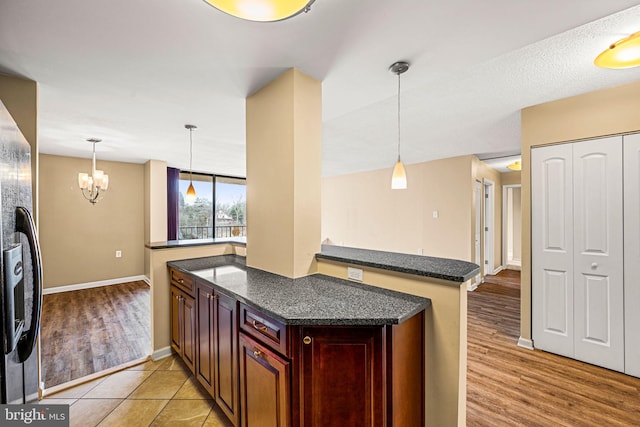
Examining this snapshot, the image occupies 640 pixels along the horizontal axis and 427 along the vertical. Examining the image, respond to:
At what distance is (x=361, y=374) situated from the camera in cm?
119

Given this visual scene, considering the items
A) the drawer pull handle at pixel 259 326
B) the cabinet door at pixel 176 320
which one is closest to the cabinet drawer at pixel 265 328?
the drawer pull handle at pixel 259 326

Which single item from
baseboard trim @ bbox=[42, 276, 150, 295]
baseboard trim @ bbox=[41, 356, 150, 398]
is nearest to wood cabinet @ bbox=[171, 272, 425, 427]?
baseboard trim @ bbox=[41, 356, 150, 398]

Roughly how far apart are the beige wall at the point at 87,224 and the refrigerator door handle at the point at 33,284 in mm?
3896

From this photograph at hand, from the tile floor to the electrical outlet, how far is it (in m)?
1.25

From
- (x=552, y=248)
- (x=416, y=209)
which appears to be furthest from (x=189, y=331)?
(x=416, y=209)

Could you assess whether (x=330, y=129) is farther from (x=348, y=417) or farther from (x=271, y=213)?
(x=348, y=417)

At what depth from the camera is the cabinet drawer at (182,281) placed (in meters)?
2.09

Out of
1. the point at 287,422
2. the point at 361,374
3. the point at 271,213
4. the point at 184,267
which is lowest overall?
the point at 287,422

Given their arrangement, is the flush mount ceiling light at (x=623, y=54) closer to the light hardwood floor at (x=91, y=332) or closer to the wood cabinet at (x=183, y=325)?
the wood cabinet at (x=183, y=325)

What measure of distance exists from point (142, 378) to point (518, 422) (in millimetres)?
2825

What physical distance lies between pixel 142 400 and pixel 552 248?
3.72 m

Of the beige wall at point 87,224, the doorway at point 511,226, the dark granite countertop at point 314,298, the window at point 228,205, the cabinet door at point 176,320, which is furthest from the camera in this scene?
the window at point 228,205

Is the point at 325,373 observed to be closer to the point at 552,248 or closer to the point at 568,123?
the point at 552,248

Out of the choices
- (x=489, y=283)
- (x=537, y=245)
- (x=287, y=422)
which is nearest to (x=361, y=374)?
(x=287, y=422)
